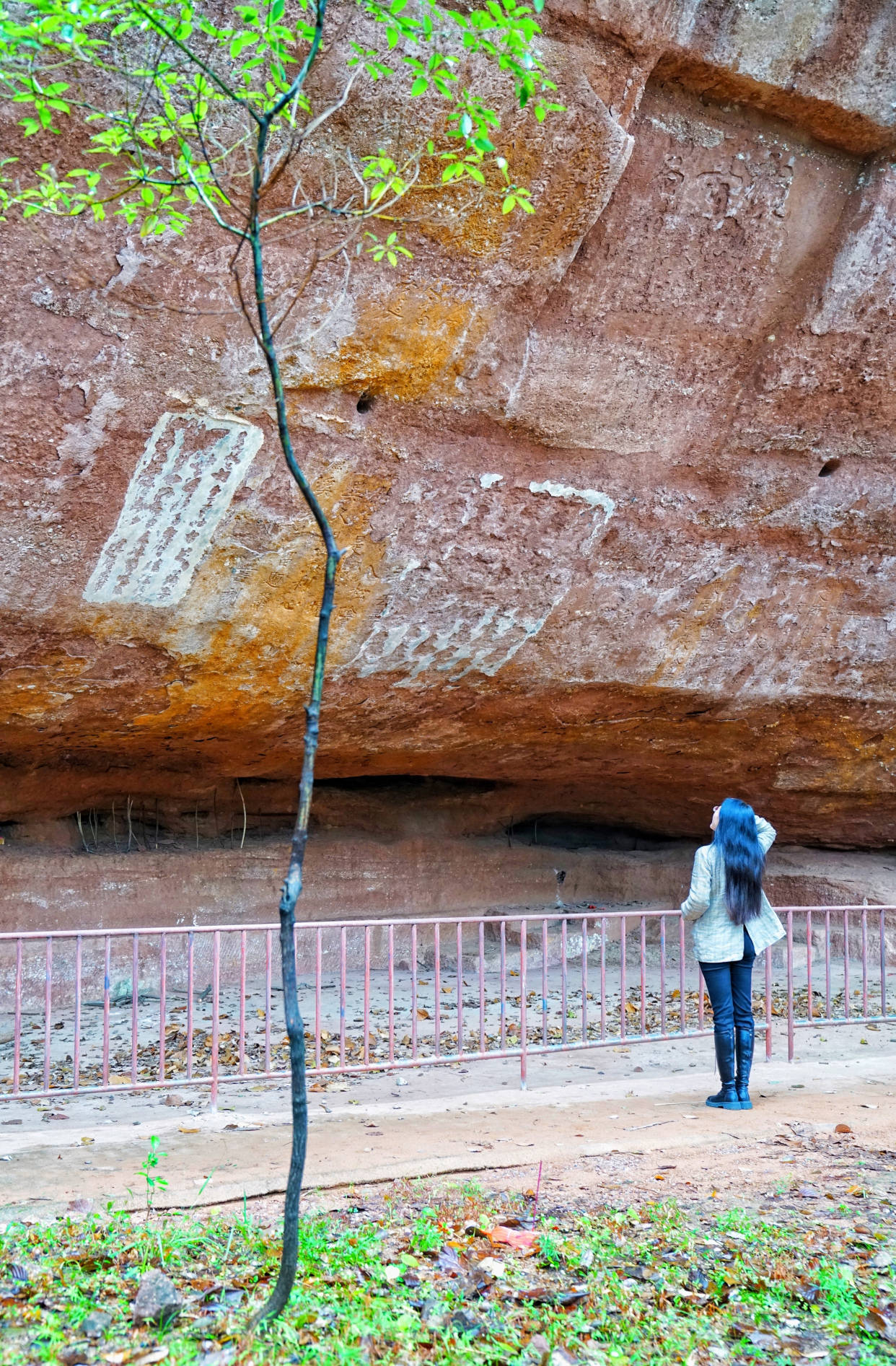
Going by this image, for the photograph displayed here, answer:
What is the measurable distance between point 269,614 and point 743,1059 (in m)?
3.71

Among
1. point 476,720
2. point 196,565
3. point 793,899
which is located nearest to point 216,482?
point 196,565

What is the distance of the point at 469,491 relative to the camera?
20.0ft

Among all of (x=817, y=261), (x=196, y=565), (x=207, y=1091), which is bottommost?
(x=207, y=1091)

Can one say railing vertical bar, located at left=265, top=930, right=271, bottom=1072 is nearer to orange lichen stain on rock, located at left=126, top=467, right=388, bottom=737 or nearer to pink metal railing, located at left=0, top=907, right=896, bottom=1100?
pink metal railing, located at left=0, top=907, right=896, bottom=1100

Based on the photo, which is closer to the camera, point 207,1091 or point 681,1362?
point 681,1362

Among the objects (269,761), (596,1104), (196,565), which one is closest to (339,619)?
(196,565)

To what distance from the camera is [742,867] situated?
14.9 feet

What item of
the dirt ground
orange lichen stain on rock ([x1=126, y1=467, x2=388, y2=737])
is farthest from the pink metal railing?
orange lichen stain on rock ([x1=126, y1=467, x2=388, y2=737])

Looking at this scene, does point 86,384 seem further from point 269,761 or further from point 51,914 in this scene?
point 51,914

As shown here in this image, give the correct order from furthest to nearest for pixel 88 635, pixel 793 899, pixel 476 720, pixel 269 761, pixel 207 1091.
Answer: pixel 793 899 < pixel 269 761 < pixel 476 720 < pixel 88 635 < pixel 207 1091

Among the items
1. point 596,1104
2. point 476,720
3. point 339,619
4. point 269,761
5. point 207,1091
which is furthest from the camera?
point 269,761

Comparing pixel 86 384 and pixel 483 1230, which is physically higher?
pixel 86 384

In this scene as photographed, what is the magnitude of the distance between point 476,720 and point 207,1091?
357 cm

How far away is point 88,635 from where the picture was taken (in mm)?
5809
